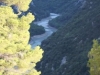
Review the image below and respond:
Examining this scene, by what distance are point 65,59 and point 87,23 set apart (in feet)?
59.5

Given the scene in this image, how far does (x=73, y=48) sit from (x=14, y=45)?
63.7 meters

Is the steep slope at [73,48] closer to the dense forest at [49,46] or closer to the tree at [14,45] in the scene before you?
the dense forest at [49,46]

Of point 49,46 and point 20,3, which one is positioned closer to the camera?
point 20,3

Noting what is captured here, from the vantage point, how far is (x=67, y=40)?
9200 centimetres

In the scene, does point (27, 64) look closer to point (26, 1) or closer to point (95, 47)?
point (26, 1)

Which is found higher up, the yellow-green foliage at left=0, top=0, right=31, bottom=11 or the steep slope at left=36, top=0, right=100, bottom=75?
the steep slope at left=36, top=0, right=100, bottom=75

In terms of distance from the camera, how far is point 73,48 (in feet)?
273

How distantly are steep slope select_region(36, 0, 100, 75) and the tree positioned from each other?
127 ft

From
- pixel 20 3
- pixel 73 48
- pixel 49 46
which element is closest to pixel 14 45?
pixel 20 3

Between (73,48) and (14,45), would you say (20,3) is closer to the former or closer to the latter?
(14,45)

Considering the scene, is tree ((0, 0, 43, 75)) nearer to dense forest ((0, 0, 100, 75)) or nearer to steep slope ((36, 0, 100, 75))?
dense forest ((0, 0, 100, 75))

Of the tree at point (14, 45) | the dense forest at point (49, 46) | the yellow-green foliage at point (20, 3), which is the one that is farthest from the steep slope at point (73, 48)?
the tree at point (14, 45)

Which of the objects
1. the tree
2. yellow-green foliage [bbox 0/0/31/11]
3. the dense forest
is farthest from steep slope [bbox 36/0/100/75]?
the tree

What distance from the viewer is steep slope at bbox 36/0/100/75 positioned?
230 ft
